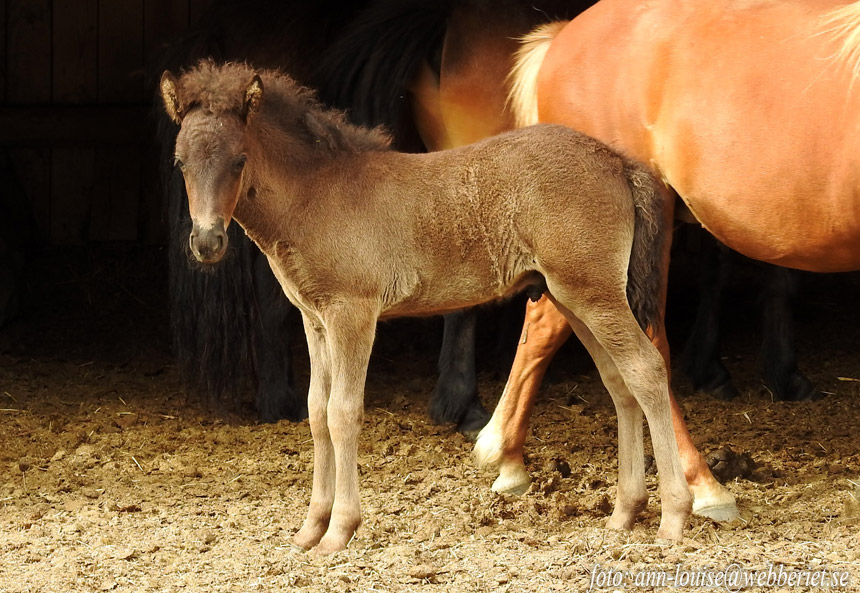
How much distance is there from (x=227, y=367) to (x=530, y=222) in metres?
2.22

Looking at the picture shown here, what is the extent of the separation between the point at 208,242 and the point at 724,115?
2.03 metres

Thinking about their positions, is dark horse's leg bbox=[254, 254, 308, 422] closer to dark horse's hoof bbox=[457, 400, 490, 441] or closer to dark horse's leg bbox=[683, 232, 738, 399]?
dark horse's hoof bbox=[457, 400, 490, 441]

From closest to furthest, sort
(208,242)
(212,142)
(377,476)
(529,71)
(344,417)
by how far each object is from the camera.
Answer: (208,242), (212,142), (344,417), (377,476), (529,71)

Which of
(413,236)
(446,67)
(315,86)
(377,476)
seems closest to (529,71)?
(446,67)

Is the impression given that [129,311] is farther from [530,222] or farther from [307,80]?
[530,222]

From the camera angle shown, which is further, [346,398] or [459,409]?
[459,409]

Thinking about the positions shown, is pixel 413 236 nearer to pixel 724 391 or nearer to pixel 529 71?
pixel 529 71

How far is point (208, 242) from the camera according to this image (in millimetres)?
3084

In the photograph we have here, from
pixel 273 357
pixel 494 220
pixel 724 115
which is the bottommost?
pixel 273 357

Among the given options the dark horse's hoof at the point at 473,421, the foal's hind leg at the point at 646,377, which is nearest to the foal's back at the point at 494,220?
the foal's hind leg at the point at 646,377

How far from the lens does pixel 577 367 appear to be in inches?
269

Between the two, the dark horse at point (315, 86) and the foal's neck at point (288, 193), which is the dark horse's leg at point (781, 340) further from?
the foal's neck at point (288, 193)

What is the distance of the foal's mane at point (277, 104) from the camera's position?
10.7ft

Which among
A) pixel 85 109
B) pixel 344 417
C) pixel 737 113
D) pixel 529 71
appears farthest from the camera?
pixel 85 109
